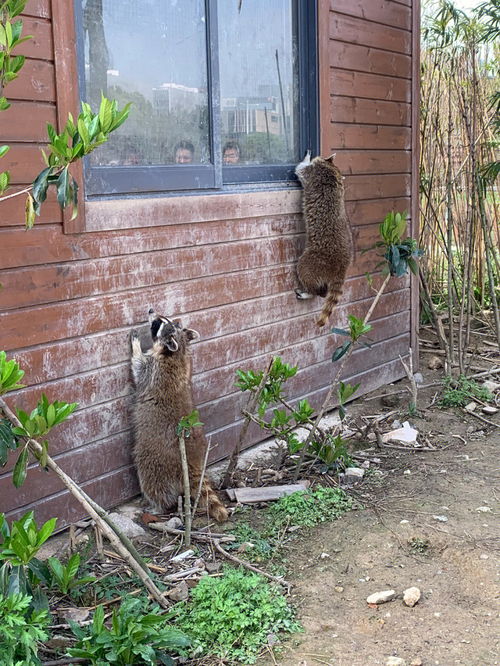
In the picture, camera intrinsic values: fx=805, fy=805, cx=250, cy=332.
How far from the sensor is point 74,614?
3.54m

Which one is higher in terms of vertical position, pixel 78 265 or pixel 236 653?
pixel 78 265

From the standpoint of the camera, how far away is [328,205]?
19.1 ft

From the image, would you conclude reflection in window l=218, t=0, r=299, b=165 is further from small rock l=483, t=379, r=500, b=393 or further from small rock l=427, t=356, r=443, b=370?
small rock l=427, t=356, r=443, b=370

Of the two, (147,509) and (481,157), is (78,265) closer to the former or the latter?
(147,509)

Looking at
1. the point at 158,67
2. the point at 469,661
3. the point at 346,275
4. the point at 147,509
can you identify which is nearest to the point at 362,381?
the point at 346,275

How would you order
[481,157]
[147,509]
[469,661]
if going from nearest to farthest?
[469,661]
[147,509]
[481,157]

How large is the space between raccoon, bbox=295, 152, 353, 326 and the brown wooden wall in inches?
5.0

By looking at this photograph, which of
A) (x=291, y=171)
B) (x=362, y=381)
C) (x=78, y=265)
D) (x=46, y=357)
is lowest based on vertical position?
(x=362, y=381)

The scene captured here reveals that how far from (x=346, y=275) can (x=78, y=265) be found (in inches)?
104

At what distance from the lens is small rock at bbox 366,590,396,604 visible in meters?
3.77

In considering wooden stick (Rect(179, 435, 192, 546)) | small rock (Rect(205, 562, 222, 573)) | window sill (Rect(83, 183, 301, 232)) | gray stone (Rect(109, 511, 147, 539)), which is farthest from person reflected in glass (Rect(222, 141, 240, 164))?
small rock (Rect(205, 562, 222, 573))

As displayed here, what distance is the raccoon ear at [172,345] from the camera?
4.52m

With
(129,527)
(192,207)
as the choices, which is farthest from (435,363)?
(129,527)

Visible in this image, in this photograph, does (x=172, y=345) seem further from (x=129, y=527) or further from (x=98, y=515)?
(x=98, y=515)
